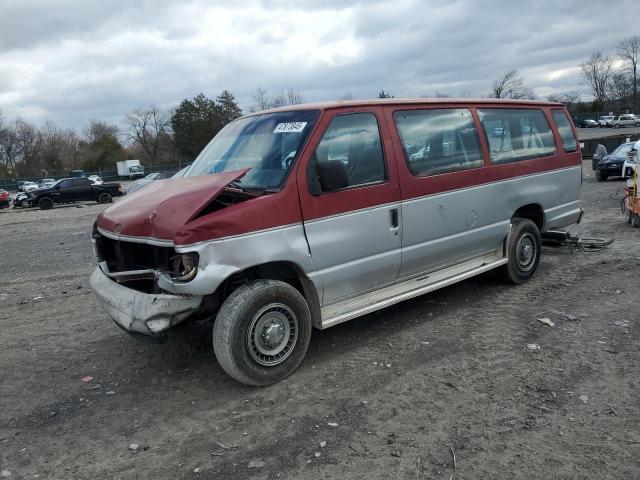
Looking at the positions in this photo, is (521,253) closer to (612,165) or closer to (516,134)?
(516,134)

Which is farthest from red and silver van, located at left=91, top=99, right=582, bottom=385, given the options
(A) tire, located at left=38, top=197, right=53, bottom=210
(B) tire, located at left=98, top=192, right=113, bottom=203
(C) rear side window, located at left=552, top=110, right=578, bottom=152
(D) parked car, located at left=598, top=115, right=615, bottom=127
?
(D) parked car, located at left=598, top=115, right=615, bottom=127

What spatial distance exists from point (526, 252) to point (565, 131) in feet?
5.55

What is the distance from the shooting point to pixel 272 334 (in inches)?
160

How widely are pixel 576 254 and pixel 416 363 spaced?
4534 millimetres

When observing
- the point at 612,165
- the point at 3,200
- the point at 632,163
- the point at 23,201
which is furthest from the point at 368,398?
the point at 3,200

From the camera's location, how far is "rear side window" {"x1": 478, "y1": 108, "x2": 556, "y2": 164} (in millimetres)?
5734

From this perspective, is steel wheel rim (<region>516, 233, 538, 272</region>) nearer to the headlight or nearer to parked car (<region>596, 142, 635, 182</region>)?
the headlight

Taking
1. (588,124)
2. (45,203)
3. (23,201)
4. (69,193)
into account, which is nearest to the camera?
(45,203)

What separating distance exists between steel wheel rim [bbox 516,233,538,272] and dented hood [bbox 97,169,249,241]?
144 inches

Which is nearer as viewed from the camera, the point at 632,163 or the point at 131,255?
the point at 131,255

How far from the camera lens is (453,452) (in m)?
3.12

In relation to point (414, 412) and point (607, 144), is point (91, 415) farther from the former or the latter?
point (607, 144)

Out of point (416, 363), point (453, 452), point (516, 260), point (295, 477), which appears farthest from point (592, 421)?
point (516, 260)

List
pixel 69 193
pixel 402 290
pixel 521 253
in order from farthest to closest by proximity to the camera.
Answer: pixel 69 193 < pixel 521 253 < pixel 402 290
